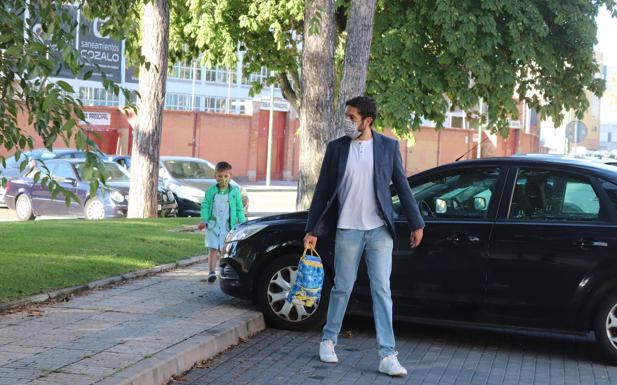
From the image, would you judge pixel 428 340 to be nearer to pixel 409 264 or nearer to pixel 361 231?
pixel 409 264

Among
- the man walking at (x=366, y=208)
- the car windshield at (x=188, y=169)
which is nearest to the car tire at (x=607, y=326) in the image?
the man walking at (x=366, y=208)

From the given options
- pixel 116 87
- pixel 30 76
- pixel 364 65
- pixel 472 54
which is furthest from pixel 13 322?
pixel 472 54

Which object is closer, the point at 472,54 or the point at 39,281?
the point at 39,281

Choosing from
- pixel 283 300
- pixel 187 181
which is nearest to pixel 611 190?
pixel 283 300

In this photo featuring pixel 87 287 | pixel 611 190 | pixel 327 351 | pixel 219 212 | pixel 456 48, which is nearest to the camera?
pixel 327 351

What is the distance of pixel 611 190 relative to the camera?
7840mm

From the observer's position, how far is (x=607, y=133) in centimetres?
16788

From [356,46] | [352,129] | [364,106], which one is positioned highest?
[356,46]

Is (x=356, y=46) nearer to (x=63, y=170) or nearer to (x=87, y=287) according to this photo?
(x=87, y=287)

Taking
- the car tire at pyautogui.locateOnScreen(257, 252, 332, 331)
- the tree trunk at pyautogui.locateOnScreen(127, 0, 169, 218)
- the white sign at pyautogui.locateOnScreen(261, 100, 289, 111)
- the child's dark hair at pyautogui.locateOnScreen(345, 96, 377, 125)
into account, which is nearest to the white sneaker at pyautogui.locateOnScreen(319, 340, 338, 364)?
the car tire at pyautogui.locateOnScreen(257, 252, 332, 331)

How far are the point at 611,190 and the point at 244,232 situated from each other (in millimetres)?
3338

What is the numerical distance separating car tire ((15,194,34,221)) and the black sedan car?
16.2 metres

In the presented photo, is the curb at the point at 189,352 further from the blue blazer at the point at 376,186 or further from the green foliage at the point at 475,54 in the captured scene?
the green foliage at the point at 475,54

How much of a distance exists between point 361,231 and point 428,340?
2025 millimetres
